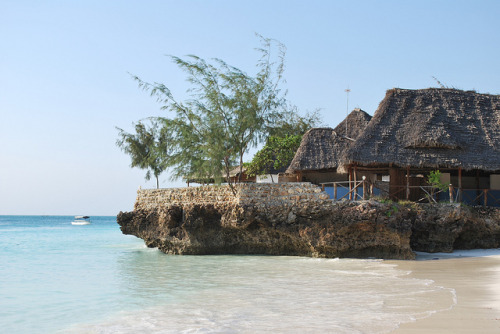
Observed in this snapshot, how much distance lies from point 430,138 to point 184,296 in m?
10.4

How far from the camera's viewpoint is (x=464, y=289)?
9141 millimetres

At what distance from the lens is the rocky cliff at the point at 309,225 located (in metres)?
14.4

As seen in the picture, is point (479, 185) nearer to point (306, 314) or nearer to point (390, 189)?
point (390, 189)

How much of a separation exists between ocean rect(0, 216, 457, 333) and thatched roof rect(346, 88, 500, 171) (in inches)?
154

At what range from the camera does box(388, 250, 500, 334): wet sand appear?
6.35m

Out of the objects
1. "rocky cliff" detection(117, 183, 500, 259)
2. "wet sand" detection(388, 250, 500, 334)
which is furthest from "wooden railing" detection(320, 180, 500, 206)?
"wet sand" detection(388, 250, 500, 334)

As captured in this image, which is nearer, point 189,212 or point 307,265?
point 307,265

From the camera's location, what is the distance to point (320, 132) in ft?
64.5

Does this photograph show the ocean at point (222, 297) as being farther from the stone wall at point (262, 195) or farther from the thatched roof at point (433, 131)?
the thatched roof at point (433, 131)

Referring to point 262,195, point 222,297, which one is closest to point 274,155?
point 262,195

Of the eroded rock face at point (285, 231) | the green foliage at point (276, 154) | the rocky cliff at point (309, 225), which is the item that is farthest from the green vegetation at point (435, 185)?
the green foliage at point (276, 154)

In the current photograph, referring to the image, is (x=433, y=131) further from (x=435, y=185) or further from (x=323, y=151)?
(x=323, y=151)

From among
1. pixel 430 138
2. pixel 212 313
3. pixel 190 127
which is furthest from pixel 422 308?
pixel 190 127

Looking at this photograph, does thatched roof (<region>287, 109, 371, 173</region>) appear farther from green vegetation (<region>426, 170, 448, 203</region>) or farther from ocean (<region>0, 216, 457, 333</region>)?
ocean (<region>0, 216, 457, 333</region>)
